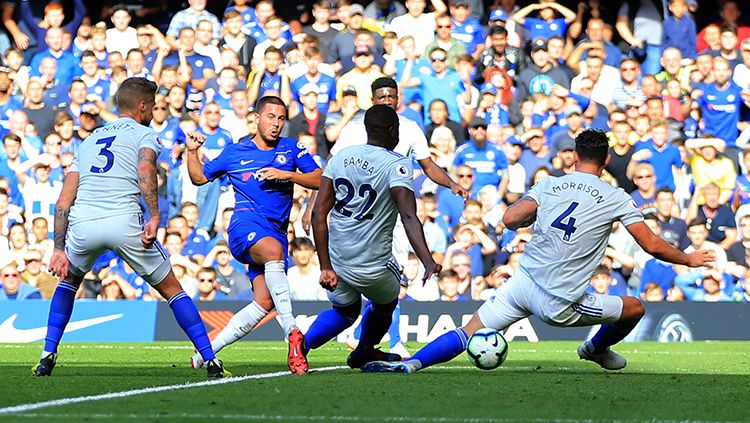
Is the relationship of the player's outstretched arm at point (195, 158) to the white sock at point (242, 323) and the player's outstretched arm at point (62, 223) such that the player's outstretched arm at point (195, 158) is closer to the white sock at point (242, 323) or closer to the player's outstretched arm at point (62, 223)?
the player's outstretched arm at point (62, 223)

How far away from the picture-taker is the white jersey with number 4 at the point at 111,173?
9.14 meters

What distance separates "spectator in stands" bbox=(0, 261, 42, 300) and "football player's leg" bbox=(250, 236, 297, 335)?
782 cm

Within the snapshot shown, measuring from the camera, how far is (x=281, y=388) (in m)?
8.21

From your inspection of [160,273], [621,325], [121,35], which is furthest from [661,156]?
[160,273]

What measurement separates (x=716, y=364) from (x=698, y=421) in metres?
5.13

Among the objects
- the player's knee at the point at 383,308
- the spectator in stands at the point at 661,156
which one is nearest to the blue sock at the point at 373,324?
the player's knee at the point at 383,308

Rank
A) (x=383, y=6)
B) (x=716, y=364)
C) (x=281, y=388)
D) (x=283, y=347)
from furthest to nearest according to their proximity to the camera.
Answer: (x=383, y=6)
(x=283, y=347)
(x=716, y=364)
(x=281, y=388)

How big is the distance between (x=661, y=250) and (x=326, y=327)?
247 cm

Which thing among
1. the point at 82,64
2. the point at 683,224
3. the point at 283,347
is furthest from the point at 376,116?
the point at 82,64

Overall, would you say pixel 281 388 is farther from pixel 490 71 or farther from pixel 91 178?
pixel 490 71

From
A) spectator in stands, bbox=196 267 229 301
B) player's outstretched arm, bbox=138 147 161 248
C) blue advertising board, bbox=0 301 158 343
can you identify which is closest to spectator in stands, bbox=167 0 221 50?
spectator in stands, bbox=196 267 229 301

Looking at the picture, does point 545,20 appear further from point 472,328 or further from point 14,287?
point 472,328

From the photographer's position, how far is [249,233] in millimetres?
9898

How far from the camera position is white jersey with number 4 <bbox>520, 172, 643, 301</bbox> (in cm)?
935
